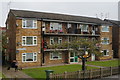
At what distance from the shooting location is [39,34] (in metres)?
23.4

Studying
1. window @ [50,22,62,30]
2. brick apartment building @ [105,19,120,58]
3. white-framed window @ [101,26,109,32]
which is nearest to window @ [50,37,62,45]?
window @ [50,22,62,30]

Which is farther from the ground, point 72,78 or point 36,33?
Result: point 36,33

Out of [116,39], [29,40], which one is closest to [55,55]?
[29,40]

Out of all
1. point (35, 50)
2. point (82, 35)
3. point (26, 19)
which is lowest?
point (35, 50)

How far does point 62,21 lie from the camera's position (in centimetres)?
2517

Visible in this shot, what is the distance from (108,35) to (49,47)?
44.3 ft

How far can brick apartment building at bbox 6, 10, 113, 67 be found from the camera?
22156 millimetres

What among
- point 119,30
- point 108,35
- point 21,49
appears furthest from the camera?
point 119,30

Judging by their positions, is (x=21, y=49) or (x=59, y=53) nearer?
(x=21, y=49)

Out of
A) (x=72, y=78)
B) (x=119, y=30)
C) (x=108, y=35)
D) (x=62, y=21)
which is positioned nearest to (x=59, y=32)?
(x=62, y=21)

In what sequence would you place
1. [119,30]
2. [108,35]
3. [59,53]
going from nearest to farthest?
[59,53]
[108,35]
[119,30]

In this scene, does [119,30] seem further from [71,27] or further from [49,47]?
[49,47]

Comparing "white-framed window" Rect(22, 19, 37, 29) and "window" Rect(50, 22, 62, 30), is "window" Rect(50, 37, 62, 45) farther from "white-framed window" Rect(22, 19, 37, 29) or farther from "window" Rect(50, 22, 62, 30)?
"white-framed window" Rect(22, 19, 37, 29)

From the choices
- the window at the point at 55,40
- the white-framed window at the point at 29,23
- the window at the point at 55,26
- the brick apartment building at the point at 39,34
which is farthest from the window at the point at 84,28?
the white-framed window at the point at 29,23
